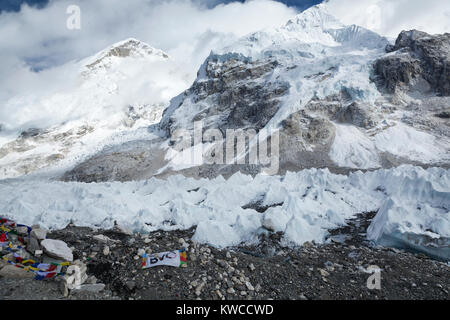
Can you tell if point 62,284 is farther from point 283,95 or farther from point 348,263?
point 283,95

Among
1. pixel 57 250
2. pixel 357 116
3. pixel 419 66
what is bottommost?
pixel 57 250

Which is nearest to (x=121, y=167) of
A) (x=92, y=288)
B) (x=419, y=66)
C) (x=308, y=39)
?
(x=92, y=288)

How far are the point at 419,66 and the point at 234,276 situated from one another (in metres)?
71.9

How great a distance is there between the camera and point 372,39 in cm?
8306

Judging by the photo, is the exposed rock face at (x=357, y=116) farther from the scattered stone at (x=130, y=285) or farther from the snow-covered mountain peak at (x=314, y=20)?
the snow-covered mountain peak at (x=314, y=20)

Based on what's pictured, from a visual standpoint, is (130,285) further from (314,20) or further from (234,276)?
(314,20)

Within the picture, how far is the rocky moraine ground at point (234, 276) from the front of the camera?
4898mm

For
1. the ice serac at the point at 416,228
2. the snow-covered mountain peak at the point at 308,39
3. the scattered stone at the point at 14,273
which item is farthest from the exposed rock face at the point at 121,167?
the scattered stone at the point at 14,273

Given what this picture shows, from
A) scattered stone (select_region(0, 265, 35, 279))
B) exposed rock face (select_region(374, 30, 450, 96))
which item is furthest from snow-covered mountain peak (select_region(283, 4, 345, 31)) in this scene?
scattered stone (select_region(0, 265, 35, 279))

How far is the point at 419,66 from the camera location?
2313 inches

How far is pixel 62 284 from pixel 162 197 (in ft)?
32.8

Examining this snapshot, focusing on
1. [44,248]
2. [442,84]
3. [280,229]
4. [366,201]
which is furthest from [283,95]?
[44,248]

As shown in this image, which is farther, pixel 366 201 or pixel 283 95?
pixel 283 95

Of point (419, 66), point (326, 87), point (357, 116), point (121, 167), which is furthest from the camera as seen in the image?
point (121, 167)
